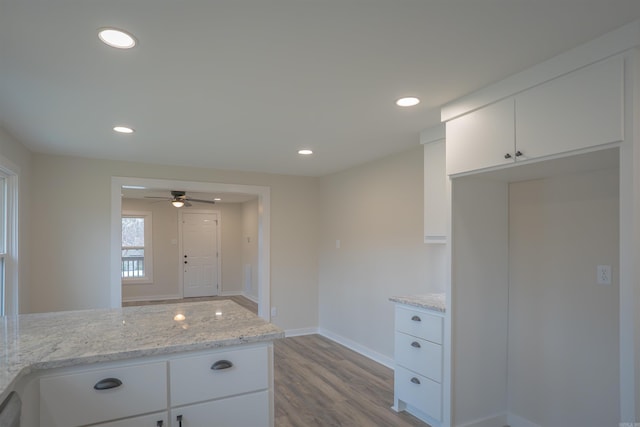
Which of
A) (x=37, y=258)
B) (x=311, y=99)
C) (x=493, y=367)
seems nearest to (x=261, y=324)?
(x=311, y=99)

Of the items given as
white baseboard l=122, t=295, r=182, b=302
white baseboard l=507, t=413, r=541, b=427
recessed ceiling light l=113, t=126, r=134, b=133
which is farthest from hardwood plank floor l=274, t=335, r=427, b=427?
white baseboard l=122, t=295, r=182, b=302

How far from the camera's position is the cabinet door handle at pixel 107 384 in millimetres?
1491

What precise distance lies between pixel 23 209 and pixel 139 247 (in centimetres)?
474

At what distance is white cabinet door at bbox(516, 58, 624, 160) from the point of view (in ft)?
5.23

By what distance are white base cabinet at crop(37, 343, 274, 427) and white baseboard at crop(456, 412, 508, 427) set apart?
60.6 inches

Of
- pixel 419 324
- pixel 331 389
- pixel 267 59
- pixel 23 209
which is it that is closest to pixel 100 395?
pixel 267 59

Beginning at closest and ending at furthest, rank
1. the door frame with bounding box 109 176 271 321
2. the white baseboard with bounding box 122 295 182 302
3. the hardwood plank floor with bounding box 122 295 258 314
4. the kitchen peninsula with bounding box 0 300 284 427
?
the kitchen peninsula with bounding box 0 300 284 427, the door frame with bounding box 109 176 271 321, the hardwood plank floor with bounding box 122 295 258 314, the white baseboard with bounding box 122 295 182 302

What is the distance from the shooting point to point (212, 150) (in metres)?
3.84

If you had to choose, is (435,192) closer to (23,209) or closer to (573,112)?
(573,112)

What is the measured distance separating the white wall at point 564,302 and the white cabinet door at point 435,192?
490 millimetres

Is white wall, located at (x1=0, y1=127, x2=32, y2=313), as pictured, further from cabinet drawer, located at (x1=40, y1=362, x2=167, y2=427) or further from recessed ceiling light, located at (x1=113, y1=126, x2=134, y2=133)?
cabinet drawer, located at (x1=40, y1=362, x2=167, y2=427)

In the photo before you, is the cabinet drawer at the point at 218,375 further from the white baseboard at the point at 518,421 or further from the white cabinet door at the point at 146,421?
the white baseboard at the point at 518,421

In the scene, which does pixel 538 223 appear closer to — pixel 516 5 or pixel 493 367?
pixel 493 367

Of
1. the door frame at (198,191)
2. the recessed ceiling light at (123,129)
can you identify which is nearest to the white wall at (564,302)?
the recessed ceiling light at (123,129)
